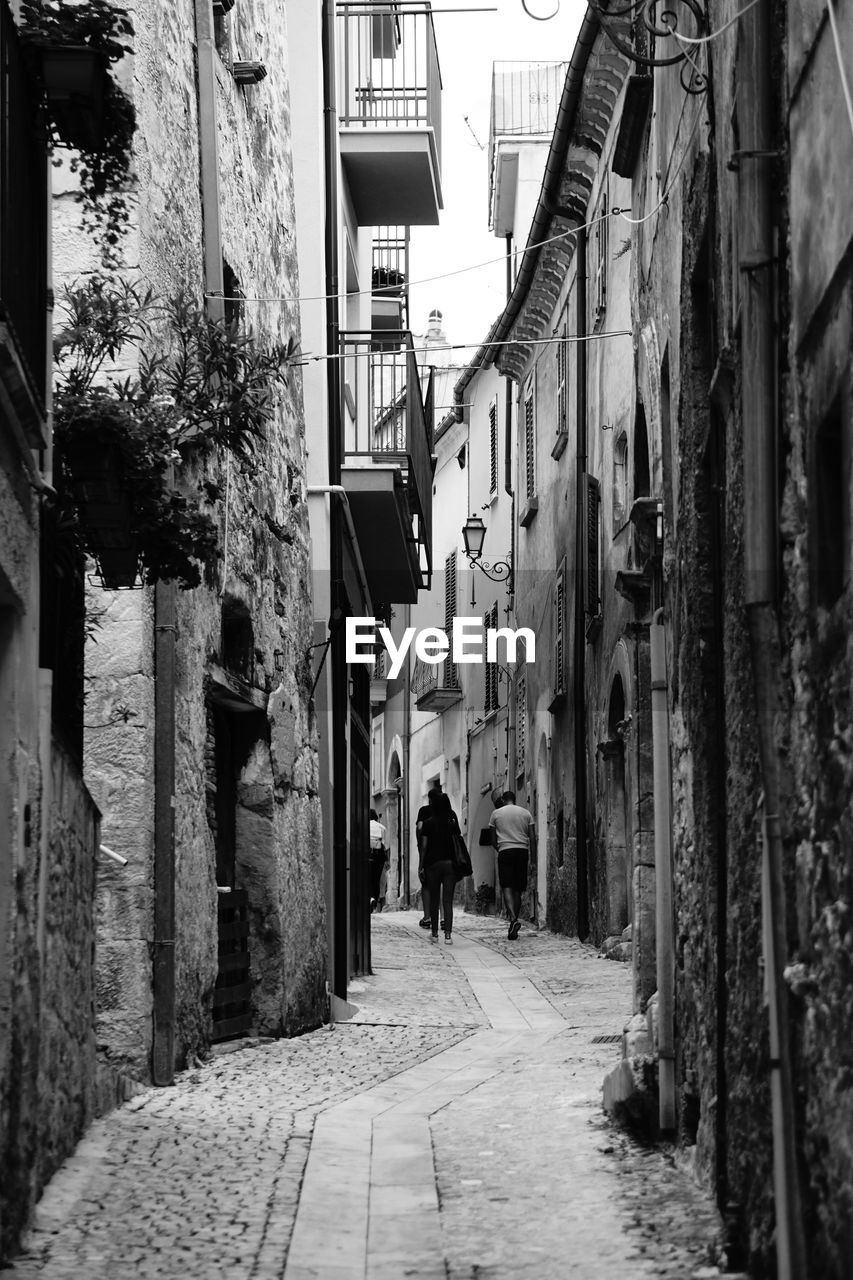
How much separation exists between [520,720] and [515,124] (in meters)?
11.0

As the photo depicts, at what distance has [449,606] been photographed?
130ft

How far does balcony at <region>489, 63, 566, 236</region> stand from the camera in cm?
3197

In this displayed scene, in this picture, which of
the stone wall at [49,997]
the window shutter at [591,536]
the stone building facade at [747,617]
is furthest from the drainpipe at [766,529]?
the window shutter at [591,536]

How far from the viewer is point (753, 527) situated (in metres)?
5.18

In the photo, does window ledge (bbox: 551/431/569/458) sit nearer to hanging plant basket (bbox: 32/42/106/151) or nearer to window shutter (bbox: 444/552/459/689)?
window shutter (bbox: 444/552/459/689)

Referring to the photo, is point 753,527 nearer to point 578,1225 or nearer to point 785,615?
point 785,615

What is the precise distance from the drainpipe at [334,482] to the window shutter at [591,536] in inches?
206

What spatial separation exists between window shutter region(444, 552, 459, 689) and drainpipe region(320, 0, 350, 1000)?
21125 mm

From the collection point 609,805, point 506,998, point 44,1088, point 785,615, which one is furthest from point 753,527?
point 609,805

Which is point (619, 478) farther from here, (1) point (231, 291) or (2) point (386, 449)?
(1) point (231, 291)

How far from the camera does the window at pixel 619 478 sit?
18703mm

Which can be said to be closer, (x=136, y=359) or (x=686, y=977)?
(x=686, y=977)

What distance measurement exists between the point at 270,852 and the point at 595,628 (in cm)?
906

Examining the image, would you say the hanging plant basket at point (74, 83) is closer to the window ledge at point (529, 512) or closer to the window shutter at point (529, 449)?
the window ledge at point (529, 512)
